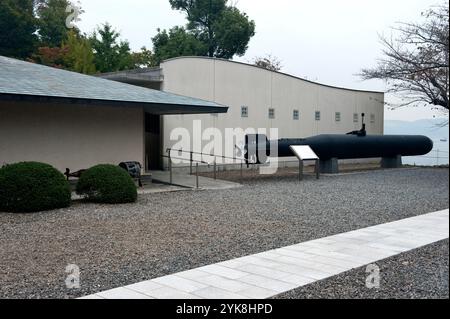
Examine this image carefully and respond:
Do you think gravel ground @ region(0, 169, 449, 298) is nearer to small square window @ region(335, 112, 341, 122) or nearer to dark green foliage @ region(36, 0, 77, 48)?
small square window @ region(335, 112, 341, 122)

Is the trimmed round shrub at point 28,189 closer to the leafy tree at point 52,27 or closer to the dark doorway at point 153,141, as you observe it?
the dark doorway at point 153,141

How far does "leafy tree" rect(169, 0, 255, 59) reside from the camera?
4441 centimetres

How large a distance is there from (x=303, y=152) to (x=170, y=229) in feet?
35.4

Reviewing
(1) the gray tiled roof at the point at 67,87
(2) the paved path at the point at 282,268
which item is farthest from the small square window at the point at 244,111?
(2) the paved path at the point at 282,268

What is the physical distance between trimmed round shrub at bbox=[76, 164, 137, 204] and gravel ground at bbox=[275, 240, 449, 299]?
7.14 meters

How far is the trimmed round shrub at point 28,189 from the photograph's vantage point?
10.5m

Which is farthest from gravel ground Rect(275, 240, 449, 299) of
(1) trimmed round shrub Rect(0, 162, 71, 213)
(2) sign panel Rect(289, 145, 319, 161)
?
(2) sign panel Rect(289, 145, 319, 161)

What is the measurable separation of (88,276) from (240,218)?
15.2 feet

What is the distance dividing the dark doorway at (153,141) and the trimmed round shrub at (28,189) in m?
9.35

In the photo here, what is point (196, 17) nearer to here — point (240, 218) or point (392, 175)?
point (392, 175)

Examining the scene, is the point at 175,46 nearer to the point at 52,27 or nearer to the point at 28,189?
the point at 52,27

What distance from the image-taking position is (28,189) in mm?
10531
